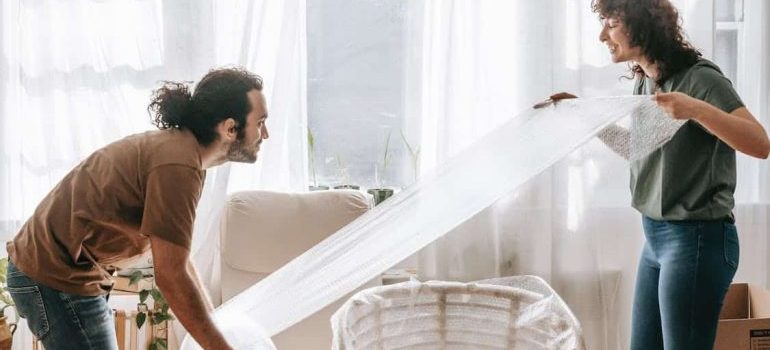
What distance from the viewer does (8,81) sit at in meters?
3.21

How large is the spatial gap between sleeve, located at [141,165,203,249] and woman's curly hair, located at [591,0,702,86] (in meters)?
1.13

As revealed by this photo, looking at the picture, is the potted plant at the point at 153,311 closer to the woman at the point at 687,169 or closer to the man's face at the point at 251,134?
the man's face at the point at 251,134

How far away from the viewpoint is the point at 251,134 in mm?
2027

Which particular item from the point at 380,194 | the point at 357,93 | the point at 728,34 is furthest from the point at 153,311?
the point at 728,34

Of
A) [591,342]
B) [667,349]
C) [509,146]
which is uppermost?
[509,146]

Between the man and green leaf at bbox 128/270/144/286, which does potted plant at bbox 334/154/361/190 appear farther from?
the man

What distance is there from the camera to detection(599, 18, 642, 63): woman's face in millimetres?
2141

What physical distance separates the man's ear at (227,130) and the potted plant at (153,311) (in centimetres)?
122

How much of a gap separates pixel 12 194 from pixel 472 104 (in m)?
1.78

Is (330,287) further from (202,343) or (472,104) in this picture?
(472,104)

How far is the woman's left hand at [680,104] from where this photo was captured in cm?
193

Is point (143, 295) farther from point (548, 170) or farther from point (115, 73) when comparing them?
point (548, 170)

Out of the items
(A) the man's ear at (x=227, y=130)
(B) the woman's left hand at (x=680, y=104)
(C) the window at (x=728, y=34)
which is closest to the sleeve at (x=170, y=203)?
(A) the man's ear at (x=227, y=130)

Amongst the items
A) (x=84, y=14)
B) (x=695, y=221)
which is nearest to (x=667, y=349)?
(x=695, y=221)
